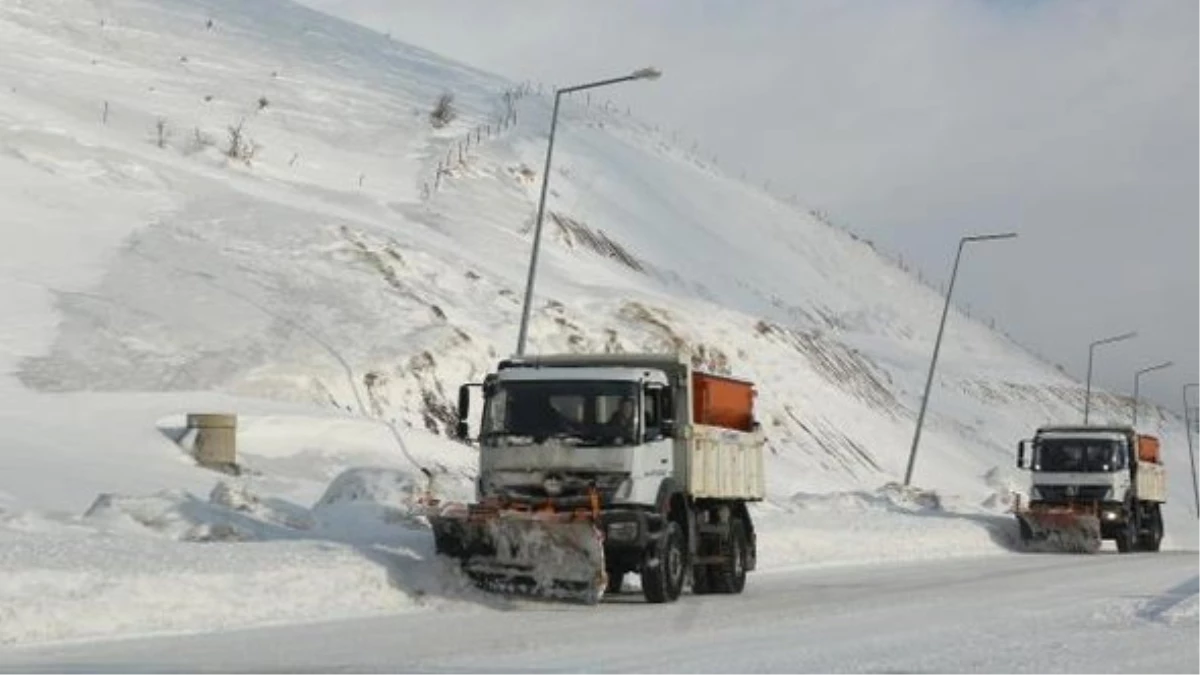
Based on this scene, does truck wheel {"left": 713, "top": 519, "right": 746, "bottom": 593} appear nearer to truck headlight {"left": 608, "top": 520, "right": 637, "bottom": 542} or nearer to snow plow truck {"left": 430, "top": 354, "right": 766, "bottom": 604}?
snow plow truck {"left": 430, "top": 354, "right": 766, "bottom": 604}

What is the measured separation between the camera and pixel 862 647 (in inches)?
630

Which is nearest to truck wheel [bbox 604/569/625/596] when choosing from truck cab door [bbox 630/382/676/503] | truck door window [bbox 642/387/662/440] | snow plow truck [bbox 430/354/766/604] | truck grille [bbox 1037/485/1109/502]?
snow plow truck [bbox 430/354/766/604]

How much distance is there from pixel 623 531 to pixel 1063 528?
79.2ft

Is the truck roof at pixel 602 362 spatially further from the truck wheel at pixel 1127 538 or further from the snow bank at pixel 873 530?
the truck wheel at pixel 1127 538

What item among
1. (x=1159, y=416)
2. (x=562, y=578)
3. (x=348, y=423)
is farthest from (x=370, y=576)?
(x=1159, y=416)

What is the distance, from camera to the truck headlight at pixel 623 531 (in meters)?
20.7

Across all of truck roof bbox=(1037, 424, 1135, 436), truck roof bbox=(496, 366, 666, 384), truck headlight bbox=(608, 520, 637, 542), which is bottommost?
truck headlight bbox=(608, 520, 637, 542)

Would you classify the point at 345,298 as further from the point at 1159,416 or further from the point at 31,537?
the point at 1159,416

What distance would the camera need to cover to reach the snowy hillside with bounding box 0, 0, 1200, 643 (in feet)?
77.1

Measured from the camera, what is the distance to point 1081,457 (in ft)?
143

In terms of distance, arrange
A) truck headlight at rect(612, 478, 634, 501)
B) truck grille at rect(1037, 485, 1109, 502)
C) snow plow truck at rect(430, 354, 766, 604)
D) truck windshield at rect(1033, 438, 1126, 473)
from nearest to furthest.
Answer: snow plow truck at rect(430, 354, 766, 604) < truck headlight at rect(612, 478, 634, 501) < truck grille at rect(1037, 485, 1109, 502) < truck windshield at rect(1033, 438, 1126, 473)

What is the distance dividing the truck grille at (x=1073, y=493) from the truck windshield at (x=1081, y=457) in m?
0.43

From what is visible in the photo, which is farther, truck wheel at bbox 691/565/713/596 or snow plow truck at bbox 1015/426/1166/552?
snow plow truck at bbox 1015/426/1166/552

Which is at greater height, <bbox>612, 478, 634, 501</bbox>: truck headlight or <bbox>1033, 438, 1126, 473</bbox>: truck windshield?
<bbox>1033, 438, 1126, 473</bbox>: truck windshield
